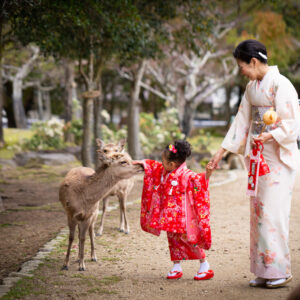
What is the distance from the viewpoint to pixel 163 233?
6.86 meters

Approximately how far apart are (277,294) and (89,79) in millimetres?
8478

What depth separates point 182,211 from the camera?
168 inches

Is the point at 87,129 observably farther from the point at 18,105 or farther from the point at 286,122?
the point at 18,105

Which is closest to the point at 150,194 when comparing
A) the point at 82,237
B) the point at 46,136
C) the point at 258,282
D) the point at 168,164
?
the point at 168,164

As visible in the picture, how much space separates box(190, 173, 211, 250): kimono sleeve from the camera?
166 inches

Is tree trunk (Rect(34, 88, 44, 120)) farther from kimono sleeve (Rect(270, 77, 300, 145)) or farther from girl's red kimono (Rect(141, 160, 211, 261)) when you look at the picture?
kimono sleeve (Rect(270, 77, 300, 145))

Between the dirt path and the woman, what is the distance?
0.24 meters

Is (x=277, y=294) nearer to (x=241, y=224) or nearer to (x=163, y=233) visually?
(x=163, y=233)

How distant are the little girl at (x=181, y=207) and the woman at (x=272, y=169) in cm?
30

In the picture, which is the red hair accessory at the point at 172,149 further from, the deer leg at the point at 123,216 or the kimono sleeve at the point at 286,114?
the deer leg at the point at 123,216

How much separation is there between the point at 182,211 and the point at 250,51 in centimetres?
159

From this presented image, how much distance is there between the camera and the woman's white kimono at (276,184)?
4062 mm

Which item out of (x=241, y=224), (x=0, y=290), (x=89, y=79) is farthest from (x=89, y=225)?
(x=89, y=79)

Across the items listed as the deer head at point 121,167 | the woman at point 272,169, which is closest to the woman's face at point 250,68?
the woman at point 272,169
